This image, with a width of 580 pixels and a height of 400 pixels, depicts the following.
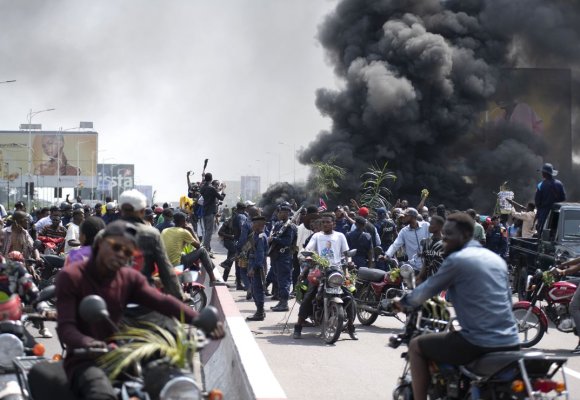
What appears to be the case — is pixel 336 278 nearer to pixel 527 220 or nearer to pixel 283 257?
pixel 283 257

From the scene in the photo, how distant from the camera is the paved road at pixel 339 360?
9383mm

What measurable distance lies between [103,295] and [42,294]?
1605 mm

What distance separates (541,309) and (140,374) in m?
8.46

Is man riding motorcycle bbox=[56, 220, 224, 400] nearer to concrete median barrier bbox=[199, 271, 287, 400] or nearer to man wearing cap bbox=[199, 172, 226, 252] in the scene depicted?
concrete median barrier bbox=[199, 271, 287, 400]

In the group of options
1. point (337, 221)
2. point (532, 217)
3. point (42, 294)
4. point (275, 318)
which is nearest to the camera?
point (42, 294)

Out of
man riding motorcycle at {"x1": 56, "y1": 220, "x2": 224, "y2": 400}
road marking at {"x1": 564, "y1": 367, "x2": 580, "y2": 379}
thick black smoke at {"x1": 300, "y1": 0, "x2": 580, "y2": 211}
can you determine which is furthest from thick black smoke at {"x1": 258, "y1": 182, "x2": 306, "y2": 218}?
man riding motorcycle at {"x1": 56, "y1": 220, "x2": 224, "y2": 400}

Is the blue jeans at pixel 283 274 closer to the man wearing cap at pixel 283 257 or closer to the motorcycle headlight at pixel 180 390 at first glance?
the man wearing cap at pixel 283 257

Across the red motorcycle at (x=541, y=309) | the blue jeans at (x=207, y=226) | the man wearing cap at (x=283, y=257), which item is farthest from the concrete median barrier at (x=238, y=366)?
the blue jeans at (x=207, y=226)

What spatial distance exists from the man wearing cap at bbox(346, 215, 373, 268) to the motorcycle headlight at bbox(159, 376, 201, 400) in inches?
437

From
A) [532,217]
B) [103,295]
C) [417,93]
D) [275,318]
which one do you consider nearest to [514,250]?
[532,217]

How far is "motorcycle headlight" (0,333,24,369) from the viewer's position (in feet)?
20.4

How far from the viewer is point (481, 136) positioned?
52781mm

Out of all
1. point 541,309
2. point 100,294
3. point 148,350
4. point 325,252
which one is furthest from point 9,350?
point 541,309

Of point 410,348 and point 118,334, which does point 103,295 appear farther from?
point 410,348
